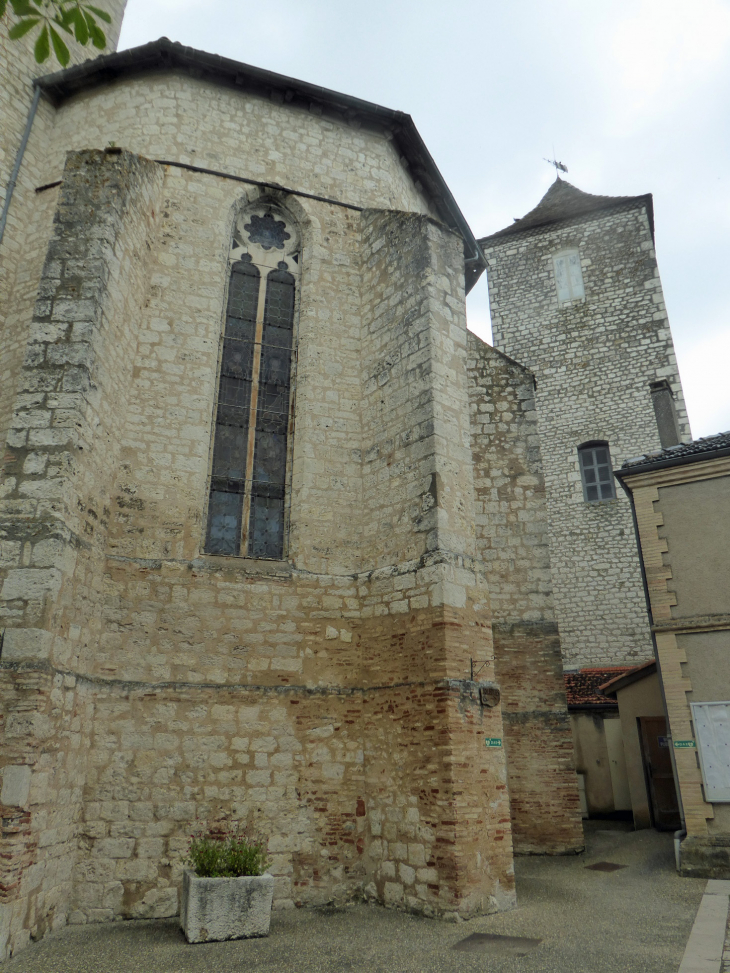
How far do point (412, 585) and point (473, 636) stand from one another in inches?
30.3

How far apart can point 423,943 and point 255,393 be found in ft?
18.7

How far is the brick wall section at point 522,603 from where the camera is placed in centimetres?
891

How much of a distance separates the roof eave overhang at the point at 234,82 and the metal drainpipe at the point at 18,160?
22cm

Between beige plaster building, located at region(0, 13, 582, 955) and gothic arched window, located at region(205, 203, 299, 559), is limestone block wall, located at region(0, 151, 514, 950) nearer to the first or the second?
beige plaster building, located at region(0, 13, 582, 955)

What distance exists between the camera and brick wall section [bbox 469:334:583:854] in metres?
8.91

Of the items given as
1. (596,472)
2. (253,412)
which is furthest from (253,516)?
(596,472)

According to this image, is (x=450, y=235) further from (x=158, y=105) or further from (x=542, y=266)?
(x=542, y=266)

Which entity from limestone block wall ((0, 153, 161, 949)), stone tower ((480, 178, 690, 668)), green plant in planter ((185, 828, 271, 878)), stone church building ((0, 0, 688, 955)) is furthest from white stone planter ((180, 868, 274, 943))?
stone tower ((480, 178, 690, 668))

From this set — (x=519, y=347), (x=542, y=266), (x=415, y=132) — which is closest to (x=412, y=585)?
(x=415, y=132)

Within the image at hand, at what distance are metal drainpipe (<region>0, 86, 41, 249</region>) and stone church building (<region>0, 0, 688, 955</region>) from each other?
0.04 meters

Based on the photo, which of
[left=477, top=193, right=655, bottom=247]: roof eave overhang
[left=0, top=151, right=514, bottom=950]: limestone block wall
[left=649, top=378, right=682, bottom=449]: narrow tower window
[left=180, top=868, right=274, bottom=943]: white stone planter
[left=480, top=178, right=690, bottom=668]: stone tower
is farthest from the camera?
[left=477, top=193, right=655, bottom=247]: roof eave overhang

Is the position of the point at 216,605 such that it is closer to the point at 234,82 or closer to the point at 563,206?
the point at 234,82

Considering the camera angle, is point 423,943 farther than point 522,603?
No

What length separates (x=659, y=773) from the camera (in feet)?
35.6
